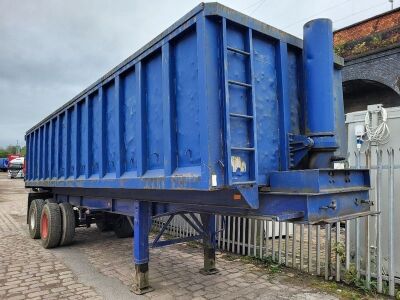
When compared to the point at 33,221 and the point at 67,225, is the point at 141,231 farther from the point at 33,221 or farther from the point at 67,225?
the point at 33,221

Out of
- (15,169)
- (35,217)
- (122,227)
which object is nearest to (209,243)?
(122,227)

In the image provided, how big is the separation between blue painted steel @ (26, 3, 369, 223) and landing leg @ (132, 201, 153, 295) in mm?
272

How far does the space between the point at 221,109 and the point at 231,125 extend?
0.18 metres

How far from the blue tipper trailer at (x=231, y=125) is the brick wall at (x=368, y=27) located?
922 centimetres

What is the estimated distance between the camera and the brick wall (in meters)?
11.9

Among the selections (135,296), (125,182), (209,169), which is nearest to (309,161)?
(209,169)

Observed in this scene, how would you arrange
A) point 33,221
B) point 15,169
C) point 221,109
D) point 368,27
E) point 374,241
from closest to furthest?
point 221,109 → point 374,241 → point 33,221 → point 368,27 → point 15,169

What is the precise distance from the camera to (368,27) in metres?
12.8

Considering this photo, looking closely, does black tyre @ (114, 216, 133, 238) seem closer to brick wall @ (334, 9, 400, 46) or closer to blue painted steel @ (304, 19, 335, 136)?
blue painted steel @ (304, 19, 335, 136)

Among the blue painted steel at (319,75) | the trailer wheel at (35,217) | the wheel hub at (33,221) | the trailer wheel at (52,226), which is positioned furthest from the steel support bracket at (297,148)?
the wheel hub at (33,221)

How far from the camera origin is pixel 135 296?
4.84 m

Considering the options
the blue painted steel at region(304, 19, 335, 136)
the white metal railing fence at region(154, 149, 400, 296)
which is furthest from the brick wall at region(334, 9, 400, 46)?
the blue painted steel at region(304, 19, 335, 136)

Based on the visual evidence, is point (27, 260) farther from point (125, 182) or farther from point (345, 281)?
point (345, 281)

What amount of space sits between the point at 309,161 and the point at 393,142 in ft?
6.66
